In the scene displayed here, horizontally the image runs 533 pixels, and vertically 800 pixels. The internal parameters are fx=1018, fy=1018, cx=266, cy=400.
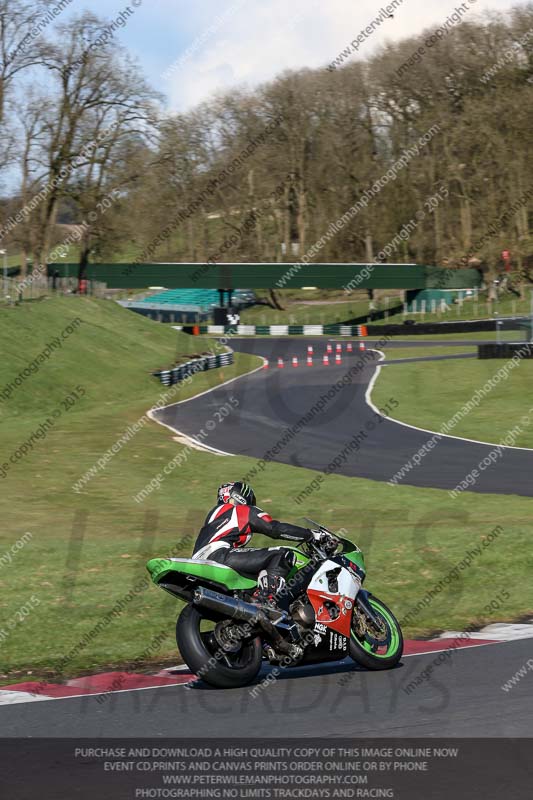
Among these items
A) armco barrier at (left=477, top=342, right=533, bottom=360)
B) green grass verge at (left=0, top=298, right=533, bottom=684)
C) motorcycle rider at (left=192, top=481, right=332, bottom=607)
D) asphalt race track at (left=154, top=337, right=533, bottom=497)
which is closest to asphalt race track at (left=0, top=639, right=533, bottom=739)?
motorcycle rider at (left=192, top=481, right=332, bottom=607)

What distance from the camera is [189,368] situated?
4406cm

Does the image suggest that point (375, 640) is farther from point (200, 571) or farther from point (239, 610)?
point (200, 571)

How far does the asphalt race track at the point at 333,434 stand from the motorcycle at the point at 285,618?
39.7 ft

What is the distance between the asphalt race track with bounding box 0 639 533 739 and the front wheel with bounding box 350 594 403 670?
0.10 metres

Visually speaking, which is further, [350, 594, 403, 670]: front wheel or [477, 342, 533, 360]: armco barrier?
[477, 342, 533, 360]: armco barrier

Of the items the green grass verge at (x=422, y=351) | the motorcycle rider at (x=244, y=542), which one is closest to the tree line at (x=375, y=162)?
the green grass verge at (x=422, y=351)

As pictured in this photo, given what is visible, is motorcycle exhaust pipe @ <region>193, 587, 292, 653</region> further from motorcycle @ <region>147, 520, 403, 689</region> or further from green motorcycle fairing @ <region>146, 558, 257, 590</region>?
green motorcycle fairing @ <region>146, 558, 257, 590</region>

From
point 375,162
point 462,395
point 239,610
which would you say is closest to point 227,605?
point 239,610

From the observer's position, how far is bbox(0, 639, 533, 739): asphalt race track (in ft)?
21.3

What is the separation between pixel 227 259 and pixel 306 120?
14758mm

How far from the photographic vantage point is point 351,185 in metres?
90.2

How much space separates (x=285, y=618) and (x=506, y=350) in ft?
116

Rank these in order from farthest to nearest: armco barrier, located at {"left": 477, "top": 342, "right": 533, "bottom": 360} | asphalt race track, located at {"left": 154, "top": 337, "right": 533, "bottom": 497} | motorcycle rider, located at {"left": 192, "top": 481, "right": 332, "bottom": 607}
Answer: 1. armco barrier, located at {"left": 477, "top": 342, "right": 533, "bottom": 360}
2. asphalt race track, located at {"left": 154, "top": 337, "right": 533, "bottom": 497}
3. motorcycle rider, located at {"left": 192, "top": 481, "right": 332, "bottom": 607}
